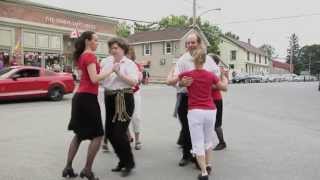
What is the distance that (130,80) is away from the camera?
6.58 m

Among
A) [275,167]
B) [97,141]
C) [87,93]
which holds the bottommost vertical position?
[275,167]

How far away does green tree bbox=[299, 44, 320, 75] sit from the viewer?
135 meters

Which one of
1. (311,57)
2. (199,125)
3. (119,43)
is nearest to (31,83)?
(119,43)

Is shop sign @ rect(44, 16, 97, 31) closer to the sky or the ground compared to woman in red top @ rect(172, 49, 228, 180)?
closer to the sky

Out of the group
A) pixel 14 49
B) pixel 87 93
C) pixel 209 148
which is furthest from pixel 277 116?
pixel 14 49

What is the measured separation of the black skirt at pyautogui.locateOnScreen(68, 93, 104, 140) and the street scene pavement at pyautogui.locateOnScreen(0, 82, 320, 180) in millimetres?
720

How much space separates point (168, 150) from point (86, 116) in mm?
2761

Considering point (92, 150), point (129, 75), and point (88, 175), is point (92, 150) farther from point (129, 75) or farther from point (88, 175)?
point (129, 75)

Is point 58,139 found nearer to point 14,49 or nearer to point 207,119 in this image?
point 207,119

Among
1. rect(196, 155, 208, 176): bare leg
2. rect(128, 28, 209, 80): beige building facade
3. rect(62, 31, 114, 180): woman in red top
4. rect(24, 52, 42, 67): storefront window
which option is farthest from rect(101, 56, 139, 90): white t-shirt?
rect(128, 28, 209, 80): beige building facade

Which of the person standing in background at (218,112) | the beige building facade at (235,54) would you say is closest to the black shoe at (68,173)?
the person standing in background at (218,112)

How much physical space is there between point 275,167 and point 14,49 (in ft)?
99.0

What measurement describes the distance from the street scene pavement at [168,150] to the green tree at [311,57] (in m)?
125

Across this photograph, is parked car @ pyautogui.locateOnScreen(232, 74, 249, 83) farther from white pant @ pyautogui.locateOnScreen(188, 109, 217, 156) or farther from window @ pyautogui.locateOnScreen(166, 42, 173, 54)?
white pant @ pyautogui.locateOnScreen(188, 109, 217, 156)
